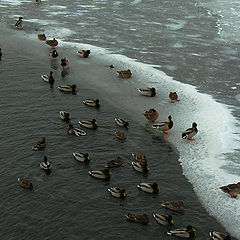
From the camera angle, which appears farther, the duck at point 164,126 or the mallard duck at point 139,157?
the duck at point 164,126

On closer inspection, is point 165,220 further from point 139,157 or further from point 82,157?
point 82,157

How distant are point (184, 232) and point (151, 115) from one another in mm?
7685

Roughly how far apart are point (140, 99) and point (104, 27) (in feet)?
42.7

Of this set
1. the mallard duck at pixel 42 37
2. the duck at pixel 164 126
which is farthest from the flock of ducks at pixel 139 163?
the mallard duck at pixel 42 37

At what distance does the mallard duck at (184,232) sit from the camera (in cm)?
1237

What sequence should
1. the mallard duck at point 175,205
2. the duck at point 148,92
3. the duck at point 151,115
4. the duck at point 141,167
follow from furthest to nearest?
1. the duck at point 148,92
2. the duck at point 151,115
3. the duck at point 141,167
4. the mallard duck at point 175,205

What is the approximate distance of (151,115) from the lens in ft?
62.6

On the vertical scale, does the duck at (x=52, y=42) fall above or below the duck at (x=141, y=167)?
above

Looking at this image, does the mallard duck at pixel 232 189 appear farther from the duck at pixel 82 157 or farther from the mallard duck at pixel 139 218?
the duck at pixel 82 157

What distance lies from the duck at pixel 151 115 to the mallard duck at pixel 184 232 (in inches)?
292

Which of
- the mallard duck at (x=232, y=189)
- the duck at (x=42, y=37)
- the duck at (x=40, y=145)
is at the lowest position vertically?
the mallard duck at (x=232, y=189)

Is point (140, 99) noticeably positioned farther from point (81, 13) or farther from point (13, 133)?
point (81, 13)

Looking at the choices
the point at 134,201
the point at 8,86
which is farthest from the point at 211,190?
the point at 8,86

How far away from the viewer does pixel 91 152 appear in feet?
54.4
